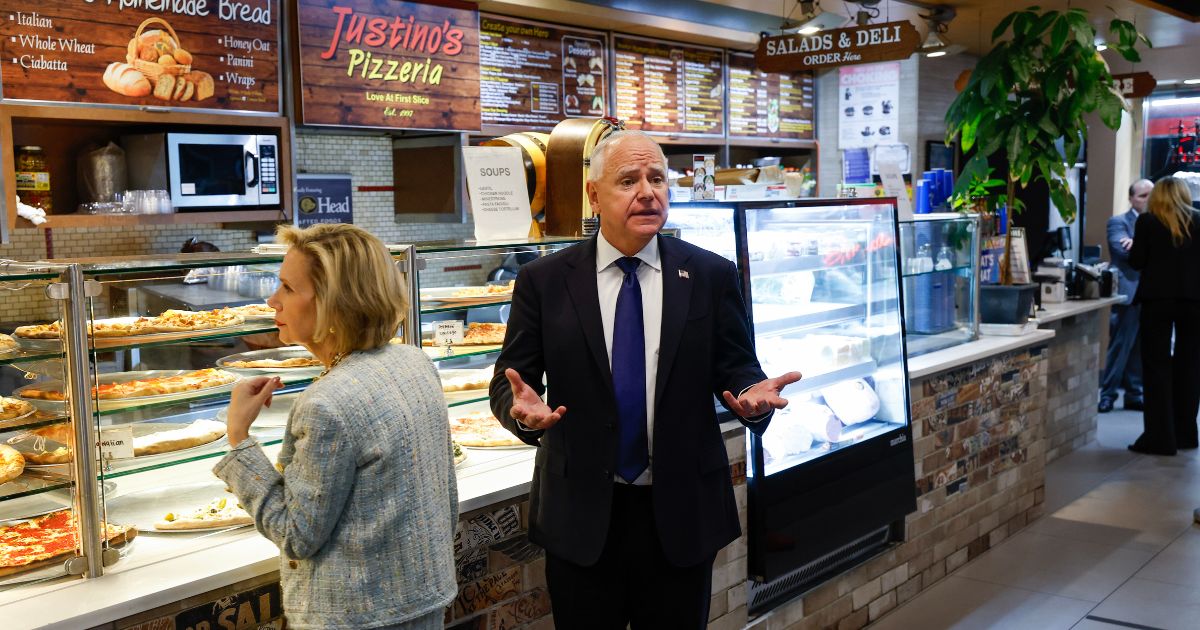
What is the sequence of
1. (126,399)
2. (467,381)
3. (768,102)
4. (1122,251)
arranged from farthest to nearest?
(1122,251), (768,102), (467,381), (126,399)

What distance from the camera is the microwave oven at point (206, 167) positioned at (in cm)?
449

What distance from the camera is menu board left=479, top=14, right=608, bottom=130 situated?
234 inches

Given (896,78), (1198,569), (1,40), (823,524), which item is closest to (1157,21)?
(896,78)

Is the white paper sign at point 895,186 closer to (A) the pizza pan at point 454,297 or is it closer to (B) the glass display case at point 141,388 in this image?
(A) the pizza pan at point 454,297

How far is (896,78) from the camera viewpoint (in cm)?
829

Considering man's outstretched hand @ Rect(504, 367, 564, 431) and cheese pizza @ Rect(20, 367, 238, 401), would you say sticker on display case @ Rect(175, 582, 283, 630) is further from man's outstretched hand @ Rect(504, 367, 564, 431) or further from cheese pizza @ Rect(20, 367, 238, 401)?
man's outstretched hand @ Rect(504, 367, 564, 431)

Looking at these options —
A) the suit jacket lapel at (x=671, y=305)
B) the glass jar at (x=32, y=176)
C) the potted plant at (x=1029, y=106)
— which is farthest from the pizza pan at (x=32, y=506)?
the potted plant at (x=1029, y=106)

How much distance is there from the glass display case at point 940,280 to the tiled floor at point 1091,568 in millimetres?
1071

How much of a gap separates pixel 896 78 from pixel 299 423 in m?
7.40

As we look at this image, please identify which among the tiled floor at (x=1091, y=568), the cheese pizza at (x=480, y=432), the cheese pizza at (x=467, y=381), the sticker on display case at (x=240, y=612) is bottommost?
the tiled floor at (x=1091, y=568)

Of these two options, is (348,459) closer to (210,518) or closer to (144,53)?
(210,518)

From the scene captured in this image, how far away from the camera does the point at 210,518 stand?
2383 millimetres

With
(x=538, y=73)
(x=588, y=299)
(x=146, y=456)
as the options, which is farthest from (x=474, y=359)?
(x=538, y=73)

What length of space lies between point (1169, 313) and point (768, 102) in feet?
10.2
